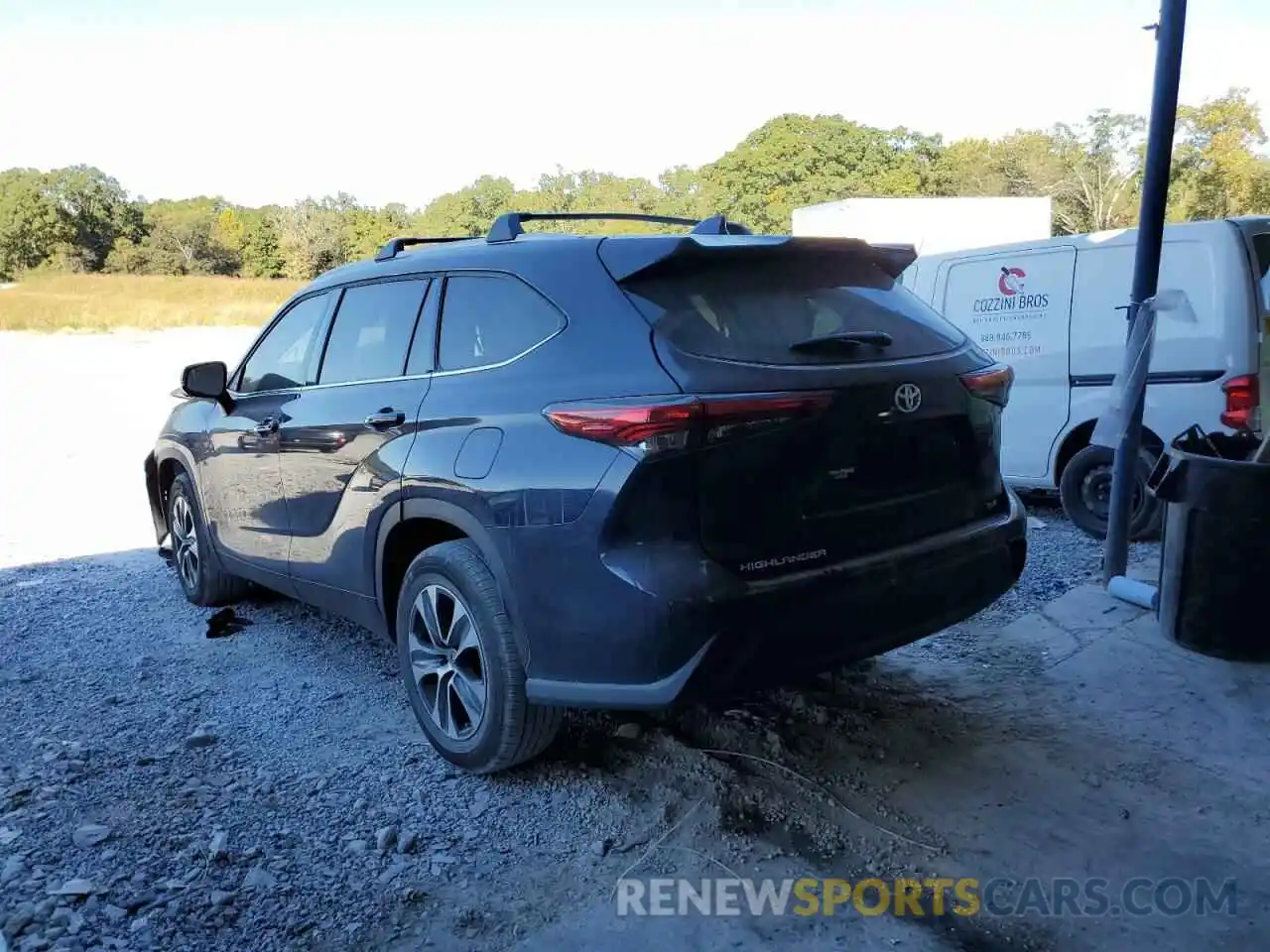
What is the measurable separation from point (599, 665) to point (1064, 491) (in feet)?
15.6

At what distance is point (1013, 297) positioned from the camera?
673 cm

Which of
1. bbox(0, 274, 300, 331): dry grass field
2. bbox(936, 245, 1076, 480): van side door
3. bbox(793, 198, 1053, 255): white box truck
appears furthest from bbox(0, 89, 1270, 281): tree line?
bbox(936, 245, 1076, 480): van side door

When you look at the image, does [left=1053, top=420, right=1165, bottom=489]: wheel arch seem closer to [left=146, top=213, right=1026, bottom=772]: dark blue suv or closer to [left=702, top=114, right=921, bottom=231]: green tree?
[left=146, top=213, right=1026, bottom=772]: dark blue suv

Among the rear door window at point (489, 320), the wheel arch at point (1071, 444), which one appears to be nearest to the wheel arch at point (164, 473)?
the rear door window at point (489, 320)

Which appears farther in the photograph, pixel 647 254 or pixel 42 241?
pixel 42 241

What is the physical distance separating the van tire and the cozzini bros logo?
108 centimetres

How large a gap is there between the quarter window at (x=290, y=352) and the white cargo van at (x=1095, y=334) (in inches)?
172

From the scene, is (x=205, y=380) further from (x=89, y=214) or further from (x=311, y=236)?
(x=89, y=214)

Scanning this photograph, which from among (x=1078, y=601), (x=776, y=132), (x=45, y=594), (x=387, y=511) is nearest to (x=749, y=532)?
(x=387, y=511)

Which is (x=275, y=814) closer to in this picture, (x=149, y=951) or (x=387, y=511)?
(x=149, y=951)

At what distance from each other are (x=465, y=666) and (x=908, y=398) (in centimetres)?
171

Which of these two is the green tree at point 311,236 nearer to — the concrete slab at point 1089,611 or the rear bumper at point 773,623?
the concrete slab at point 1089,611

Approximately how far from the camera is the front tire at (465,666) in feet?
10.0

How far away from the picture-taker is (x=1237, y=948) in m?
2.35
